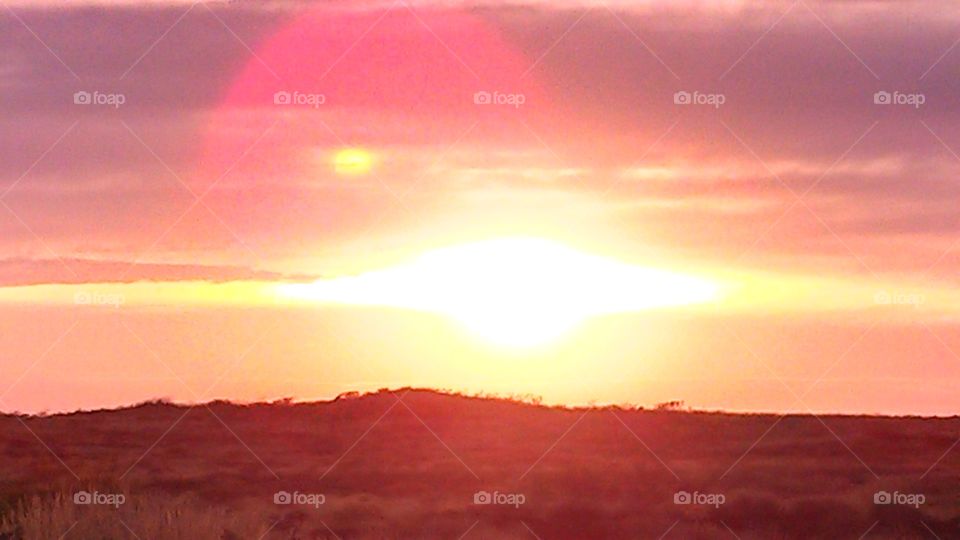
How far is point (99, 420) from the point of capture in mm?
42156

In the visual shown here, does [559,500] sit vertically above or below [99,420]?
below

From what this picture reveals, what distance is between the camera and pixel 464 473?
104 ft

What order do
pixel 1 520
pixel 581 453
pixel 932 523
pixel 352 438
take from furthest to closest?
pixel 352 438 < pixel 581 453 < pixel 932 523 < pixel 1 520

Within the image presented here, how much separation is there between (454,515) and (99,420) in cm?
2004

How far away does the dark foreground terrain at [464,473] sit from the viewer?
2183 centimetres

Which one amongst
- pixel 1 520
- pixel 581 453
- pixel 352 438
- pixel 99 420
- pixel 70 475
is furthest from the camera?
pixel 99 420

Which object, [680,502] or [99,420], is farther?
[99,420]

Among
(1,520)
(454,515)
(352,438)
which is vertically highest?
(352,438)

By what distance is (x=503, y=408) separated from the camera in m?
42.6

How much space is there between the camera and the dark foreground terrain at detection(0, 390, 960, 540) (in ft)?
71.6

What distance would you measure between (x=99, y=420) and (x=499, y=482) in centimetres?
1695

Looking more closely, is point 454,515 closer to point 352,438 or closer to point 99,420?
point 352,438

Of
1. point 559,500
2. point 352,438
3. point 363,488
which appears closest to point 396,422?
point 352,438

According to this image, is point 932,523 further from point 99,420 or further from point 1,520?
point 99,420
